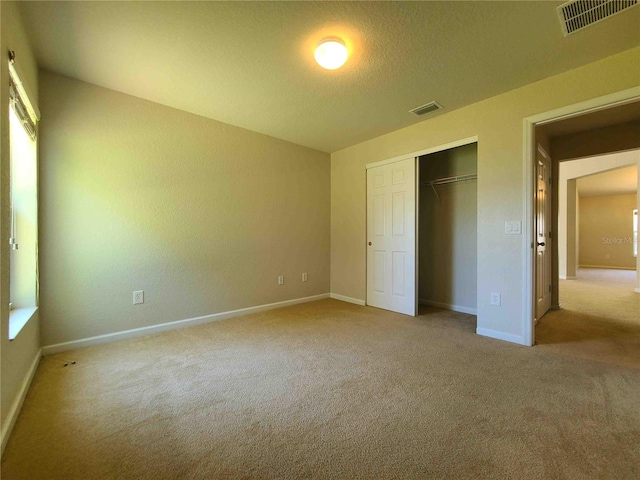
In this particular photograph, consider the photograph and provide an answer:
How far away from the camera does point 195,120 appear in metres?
3.22

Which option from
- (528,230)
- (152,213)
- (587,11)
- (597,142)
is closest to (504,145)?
(528,230)

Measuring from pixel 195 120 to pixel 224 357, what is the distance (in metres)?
2.60

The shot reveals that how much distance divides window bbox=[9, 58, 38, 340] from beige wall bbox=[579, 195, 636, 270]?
554 inches

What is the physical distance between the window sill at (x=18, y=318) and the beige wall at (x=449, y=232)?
434 centimetres

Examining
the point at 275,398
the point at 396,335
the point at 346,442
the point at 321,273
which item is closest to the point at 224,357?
the point at 275,398

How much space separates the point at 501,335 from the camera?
277cm

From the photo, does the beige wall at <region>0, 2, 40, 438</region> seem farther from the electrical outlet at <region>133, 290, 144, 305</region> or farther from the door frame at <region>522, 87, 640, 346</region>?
the door frame at <region>522, 87, 640, 346</region>

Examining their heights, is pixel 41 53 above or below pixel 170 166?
above

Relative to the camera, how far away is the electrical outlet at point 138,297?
284 centimetres

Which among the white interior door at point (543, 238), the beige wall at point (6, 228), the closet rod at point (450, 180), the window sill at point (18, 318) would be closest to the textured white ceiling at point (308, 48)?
the beige wall at point (6, 228)

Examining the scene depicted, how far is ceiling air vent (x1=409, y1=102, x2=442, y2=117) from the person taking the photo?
9.71 ft

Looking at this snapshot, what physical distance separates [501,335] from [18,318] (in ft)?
13.1

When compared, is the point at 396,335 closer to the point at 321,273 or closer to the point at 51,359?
the point at 321,273

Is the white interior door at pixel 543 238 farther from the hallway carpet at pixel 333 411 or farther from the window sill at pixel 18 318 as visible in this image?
the window sill at pixel 18 318
